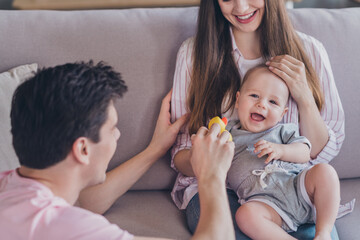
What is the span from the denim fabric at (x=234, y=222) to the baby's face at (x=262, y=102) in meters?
0.27

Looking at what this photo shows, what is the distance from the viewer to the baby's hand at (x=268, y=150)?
1.53 m

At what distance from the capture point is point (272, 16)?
175 cm

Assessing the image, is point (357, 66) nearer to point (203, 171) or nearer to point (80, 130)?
point (203, 171)

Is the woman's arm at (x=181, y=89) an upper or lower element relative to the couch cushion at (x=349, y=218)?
upper

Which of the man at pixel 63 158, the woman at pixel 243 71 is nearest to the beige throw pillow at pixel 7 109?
the man at pixel 63 158

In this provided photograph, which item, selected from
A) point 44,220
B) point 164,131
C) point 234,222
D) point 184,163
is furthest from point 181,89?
point 44,220

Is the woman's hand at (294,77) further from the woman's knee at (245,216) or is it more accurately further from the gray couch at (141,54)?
the woman's knee at (245,216)

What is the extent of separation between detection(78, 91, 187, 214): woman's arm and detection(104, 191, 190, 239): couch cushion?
0.24 ft

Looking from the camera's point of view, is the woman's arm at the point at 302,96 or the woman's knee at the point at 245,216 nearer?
the woman's knee at the point at 245,216

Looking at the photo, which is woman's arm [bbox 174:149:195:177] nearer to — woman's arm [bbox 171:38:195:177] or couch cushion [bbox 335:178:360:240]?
woman's arm [bbox 171:38:195:177]

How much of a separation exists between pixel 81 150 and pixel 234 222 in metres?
0.69

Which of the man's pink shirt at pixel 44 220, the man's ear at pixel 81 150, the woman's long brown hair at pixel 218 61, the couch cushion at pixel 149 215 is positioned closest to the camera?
the man's pink shirt at pixel 44 220

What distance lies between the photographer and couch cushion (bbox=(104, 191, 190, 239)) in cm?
163

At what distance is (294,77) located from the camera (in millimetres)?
1697
